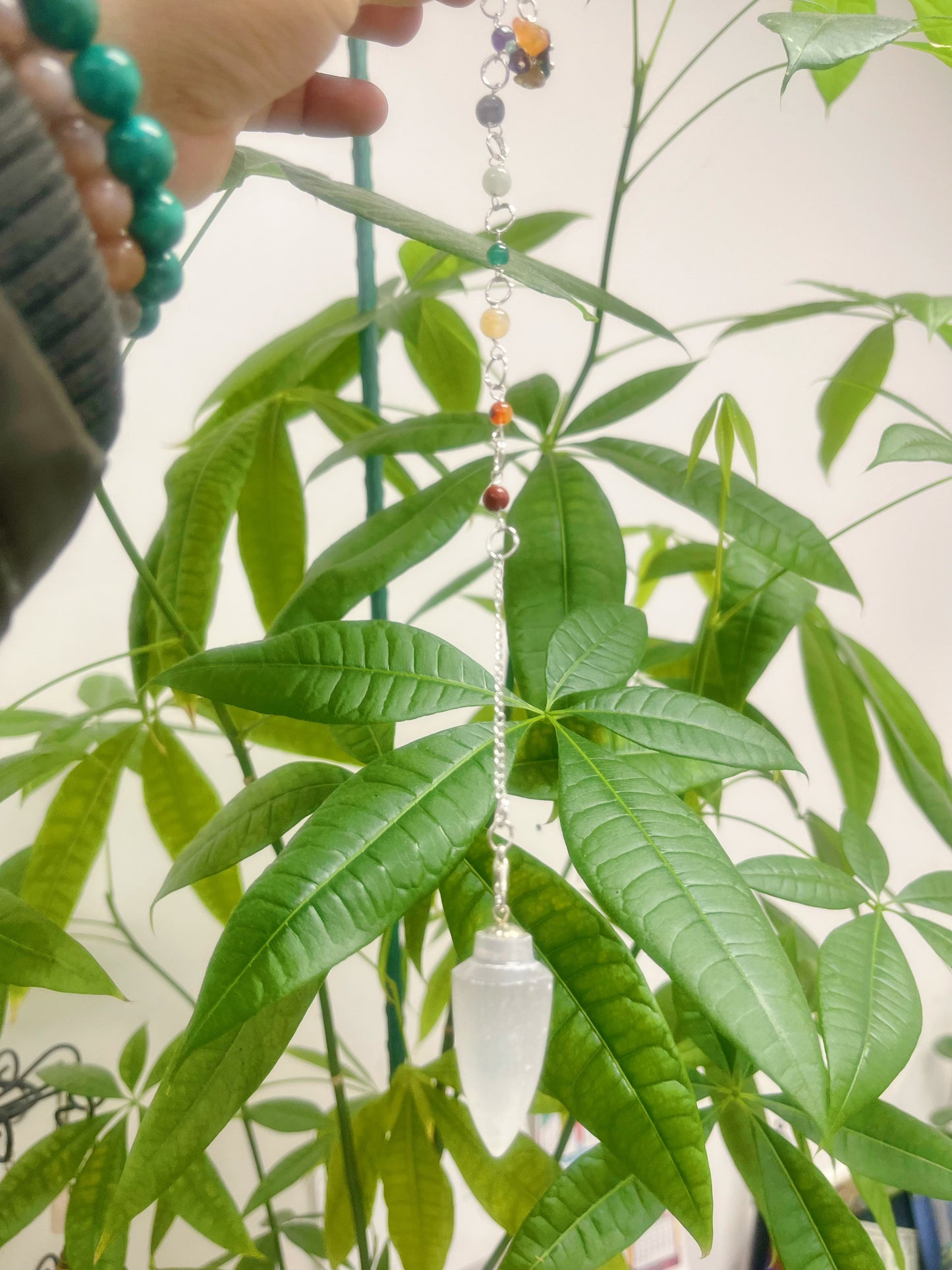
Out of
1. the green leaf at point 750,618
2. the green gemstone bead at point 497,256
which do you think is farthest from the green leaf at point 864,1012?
the green gemstone bead at point 497,256

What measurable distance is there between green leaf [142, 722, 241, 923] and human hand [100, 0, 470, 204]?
403 millimetres

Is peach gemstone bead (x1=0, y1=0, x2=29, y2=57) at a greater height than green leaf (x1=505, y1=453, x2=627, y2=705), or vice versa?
peach gemstone bead (x1=0, y1=0, x2=29, y2=57)

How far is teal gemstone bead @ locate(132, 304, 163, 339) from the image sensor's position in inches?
16.3

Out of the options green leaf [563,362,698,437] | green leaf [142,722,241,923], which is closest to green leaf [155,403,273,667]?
green leaf [142,722,241,923]

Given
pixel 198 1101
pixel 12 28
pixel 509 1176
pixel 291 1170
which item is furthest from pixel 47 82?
pixel 291 1170

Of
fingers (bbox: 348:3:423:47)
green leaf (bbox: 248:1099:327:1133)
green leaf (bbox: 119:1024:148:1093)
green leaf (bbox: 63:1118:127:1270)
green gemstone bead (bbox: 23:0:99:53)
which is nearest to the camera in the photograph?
green gemstone bead (bbox: 23:0:99:53)

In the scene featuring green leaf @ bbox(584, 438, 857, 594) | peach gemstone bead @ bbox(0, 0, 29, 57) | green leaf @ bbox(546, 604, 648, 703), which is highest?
peach gemstone bead @ bbox(0, 0, 29, 57)

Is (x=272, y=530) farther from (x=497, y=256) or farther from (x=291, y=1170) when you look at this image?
(x=291, y=1170)

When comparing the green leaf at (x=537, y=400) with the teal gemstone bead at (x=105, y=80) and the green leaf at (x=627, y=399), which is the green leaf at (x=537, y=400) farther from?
the teal gemstone bead at (x=105, y=80)

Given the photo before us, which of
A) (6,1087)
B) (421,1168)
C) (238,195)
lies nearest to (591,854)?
(421,1168)

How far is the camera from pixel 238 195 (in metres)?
0.96

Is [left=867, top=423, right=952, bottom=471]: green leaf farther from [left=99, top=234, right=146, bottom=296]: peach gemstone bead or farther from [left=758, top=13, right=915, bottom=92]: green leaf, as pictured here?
[left=99, top=234, right=146, bottom=296]: peach gemstone bead

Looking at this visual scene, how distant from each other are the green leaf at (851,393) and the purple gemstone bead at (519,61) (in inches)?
17.6

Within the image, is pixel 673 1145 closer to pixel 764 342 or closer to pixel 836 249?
pixel 764 342
